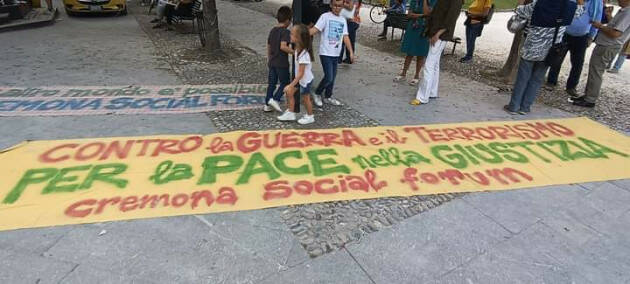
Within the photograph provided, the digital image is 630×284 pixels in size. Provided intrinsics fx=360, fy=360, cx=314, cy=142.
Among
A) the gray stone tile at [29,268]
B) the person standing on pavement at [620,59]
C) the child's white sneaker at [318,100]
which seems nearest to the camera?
the gray stone tile at [29,268]

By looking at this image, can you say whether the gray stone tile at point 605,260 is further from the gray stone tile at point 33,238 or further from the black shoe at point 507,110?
the gray stone tile at point 33,238

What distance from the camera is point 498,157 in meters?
3.88

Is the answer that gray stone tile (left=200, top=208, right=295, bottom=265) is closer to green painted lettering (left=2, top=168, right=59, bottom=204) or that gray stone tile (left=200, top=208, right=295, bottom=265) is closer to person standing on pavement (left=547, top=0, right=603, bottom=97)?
green painted lettering (left=2, top=168, right=59, bottom=204)

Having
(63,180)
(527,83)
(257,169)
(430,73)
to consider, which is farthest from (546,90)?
(63,180)

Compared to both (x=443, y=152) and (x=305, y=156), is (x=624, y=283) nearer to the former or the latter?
(x=443, y=152)

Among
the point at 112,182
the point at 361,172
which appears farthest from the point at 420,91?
the point at 112,182

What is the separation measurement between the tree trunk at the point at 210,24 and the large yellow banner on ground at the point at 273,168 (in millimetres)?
4081

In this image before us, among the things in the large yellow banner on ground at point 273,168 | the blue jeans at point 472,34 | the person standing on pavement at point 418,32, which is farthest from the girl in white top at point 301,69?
the blue jeans at point 472,34

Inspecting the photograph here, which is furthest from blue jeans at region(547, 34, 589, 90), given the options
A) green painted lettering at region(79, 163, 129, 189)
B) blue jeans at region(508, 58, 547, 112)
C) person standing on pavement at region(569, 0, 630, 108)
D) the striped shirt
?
green painted lettering at region(79, 163, 129, 189)

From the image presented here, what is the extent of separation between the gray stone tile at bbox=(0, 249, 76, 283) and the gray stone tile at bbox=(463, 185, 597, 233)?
3.09 meters

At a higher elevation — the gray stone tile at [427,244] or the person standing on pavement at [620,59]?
the person standing on pavement at [620,59]

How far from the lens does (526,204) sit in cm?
313

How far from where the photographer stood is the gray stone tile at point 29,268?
218cm

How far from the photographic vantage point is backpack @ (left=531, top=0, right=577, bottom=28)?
4547 mm
